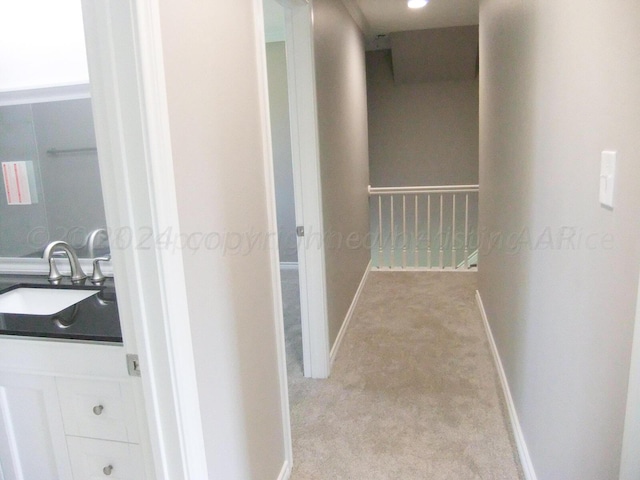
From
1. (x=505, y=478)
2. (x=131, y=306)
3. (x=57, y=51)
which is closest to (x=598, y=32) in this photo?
(x=131, y=306)

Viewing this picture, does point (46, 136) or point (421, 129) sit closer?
point (46, 136)

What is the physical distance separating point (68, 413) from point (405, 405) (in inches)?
60.1

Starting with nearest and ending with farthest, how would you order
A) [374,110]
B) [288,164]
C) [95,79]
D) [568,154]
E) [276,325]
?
[95,79] < [568,154] < [276,325] < [288,164] < [374,110]

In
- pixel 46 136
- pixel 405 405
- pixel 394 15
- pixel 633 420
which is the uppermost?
pixel 394 15

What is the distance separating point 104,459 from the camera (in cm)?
138

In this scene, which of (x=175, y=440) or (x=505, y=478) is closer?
(x=175, y=440)

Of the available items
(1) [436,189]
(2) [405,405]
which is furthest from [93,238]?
(1) [436,189]

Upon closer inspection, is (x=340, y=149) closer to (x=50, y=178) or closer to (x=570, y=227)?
(x=50, y=178)

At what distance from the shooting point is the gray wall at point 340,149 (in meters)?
2.73

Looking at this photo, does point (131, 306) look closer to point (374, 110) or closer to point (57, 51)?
point (57, 51)

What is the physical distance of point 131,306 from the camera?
1022 millimetres

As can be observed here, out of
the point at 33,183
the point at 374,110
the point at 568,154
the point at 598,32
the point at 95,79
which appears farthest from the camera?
the point at 374,110

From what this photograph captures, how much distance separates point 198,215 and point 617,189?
92cm

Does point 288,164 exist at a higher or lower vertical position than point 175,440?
higher
